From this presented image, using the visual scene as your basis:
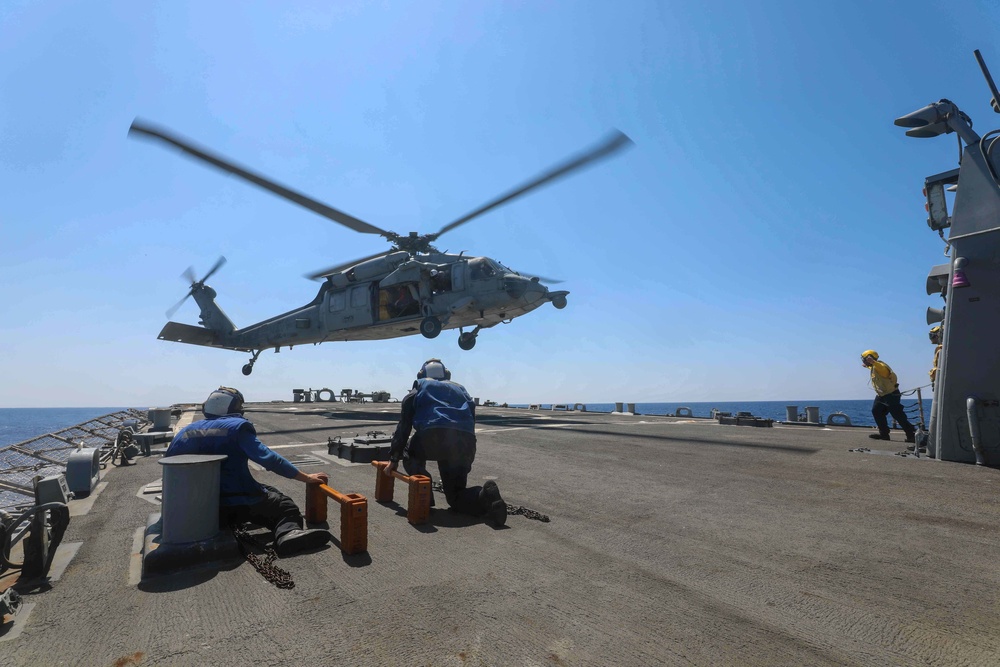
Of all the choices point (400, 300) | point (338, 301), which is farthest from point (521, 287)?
point (338, 301)

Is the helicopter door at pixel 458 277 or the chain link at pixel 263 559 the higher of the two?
the helicopter door at pixel 458 277

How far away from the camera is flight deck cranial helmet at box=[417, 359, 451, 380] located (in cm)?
550

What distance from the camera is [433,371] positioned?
5523 millimetres

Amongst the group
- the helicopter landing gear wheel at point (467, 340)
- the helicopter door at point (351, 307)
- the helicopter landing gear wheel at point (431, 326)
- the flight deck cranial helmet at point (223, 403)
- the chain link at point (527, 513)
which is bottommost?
the chain link at point (527, 513)

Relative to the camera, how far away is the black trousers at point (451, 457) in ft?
16.7

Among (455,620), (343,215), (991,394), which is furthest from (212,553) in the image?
(343,215)

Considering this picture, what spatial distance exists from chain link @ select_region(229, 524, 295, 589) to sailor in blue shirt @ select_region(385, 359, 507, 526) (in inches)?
60.6

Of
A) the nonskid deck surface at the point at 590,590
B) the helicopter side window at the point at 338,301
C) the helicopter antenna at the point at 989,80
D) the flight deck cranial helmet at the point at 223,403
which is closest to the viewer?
the nonskid deck surface at the point at 590,590

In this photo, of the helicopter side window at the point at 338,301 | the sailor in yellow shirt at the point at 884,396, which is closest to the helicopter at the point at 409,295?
the helicopter side window at the point at 338,301

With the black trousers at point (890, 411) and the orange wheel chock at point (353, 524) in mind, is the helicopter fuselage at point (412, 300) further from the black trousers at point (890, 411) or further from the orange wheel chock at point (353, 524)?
the orange wheel chock at point (353, 524)

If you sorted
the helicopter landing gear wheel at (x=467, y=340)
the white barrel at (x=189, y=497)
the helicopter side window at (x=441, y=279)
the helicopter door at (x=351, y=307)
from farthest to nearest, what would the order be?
the helicopter landing gear wheel at (x=467, y=340) < the helicopter door at (x=351, y=307) < the helicopter side window at (x=441, y=279) < the white barrel at (x=189, y=497)

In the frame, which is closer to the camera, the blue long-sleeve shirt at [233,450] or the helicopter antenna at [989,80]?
the blue long-sleeve shirt at [233,450]

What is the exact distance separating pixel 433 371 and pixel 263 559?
→ 2.47 meters

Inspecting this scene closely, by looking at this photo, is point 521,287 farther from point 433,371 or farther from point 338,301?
point 433,371
